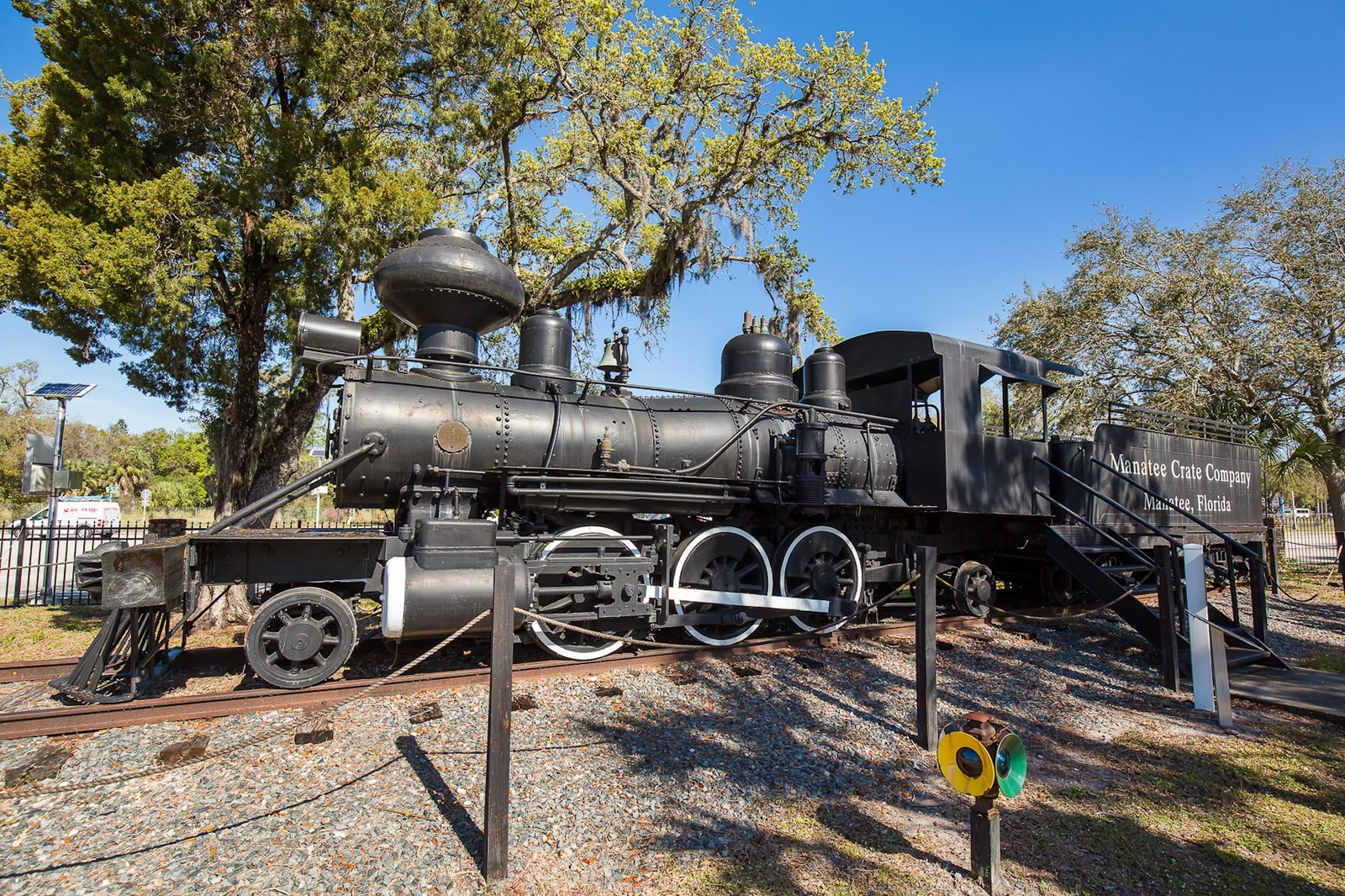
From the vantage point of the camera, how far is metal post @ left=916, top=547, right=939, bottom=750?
4555mm

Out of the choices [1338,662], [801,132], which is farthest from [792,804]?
[801,132]

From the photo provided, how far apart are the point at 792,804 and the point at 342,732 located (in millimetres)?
2810

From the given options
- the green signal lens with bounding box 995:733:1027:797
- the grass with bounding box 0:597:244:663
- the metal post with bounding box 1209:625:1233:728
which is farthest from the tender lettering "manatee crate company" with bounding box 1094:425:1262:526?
the grass with bounding box 0:597:244:663

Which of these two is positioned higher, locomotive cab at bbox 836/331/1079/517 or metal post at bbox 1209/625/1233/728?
locomotive cab at bbox 836/331/1079/517

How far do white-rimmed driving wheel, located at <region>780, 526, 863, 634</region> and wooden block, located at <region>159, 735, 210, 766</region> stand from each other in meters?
5.06

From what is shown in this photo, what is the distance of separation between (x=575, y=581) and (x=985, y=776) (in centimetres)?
389

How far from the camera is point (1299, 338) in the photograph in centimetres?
1430

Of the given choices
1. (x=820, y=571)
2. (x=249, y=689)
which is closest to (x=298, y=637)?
(x=249, y=689)

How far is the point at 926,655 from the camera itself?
4.62m

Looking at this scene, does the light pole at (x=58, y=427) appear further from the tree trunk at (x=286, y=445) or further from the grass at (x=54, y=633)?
the tree trunk at (x=286, y=445)

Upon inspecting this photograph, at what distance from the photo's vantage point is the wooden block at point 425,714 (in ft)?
14.8

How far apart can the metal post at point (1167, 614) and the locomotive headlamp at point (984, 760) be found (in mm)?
4320

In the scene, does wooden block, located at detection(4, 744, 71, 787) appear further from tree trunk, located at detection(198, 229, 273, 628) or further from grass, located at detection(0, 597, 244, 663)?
tree trunk, located at detection(198, 229, 273, 628)

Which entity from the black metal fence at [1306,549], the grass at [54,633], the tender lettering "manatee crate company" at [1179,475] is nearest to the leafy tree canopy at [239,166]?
the grass at [54,633]
